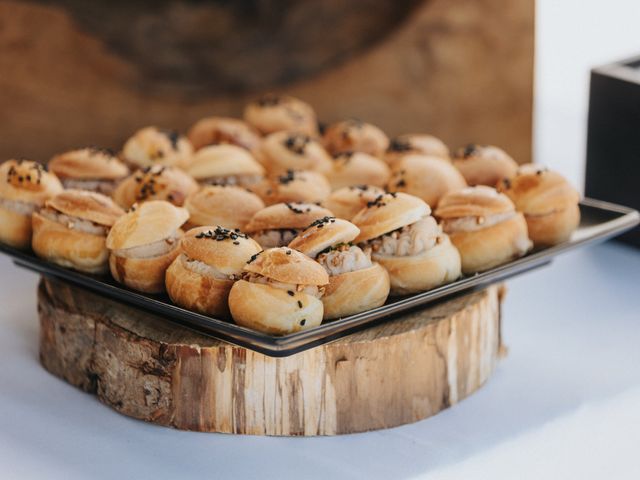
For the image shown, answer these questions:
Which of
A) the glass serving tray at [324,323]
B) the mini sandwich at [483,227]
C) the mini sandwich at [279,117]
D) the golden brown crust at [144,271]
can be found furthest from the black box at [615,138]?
the golden brown crust at [144,271]

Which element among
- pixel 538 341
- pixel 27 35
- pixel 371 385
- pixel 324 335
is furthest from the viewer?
pixel 27 35

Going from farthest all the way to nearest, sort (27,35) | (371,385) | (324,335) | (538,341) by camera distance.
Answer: (27,35), (538,341), (371,385), (324,335)

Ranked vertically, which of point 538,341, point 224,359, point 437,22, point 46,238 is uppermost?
point 437,22

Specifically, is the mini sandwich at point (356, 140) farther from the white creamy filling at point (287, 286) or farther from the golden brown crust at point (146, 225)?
the white creamy filling at point (287, 286)

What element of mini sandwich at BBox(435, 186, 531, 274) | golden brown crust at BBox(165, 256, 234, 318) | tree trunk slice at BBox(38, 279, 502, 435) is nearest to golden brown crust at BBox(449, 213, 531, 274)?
mini sandwich at BBox(435, 186, 531, 274)

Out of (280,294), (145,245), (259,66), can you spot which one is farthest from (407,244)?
(259,66)

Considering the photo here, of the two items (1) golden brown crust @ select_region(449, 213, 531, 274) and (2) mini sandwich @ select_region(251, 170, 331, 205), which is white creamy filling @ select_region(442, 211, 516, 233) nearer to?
(1) golden brown crust @ select_region(449, 213, 531, 274)

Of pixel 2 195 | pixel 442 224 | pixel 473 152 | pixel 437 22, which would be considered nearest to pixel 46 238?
pixel 2 195

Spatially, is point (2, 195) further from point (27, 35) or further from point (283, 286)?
point (27, 35)
